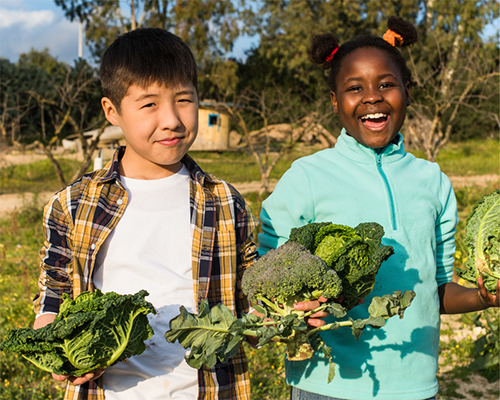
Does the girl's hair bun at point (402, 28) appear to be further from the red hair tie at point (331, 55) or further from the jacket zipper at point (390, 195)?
the jacket zipper at point (390, 195)

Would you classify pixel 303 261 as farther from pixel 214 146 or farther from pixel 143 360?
pixel 214 146

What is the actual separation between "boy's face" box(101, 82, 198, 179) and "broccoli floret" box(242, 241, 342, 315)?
2.13ft

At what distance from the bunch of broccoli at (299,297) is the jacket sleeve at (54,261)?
1.79 feet

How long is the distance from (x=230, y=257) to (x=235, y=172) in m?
15.7

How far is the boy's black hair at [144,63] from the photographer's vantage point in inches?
78.5

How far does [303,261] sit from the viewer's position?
65.1 inches

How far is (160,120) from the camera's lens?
1.94 metres

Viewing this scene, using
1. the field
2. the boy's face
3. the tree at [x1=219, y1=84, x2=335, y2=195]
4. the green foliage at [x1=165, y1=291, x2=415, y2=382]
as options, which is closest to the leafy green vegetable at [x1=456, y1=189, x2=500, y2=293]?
the green foliage at [x1=165, y1=291, x2=415, y2=382]

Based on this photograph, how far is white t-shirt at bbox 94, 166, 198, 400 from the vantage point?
1.90 meters

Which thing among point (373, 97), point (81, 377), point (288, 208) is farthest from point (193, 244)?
point (373, 97)

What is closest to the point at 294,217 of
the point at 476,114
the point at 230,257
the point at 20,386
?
the point at 230,257

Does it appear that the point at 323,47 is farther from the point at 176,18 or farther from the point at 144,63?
the point at 176,18

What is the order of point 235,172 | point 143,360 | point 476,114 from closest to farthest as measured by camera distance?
1. point 143,360
2. point 235,172
3. point 476,114

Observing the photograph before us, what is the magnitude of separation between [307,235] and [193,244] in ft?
1.74
